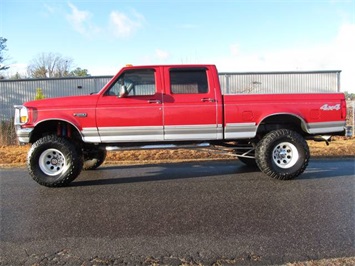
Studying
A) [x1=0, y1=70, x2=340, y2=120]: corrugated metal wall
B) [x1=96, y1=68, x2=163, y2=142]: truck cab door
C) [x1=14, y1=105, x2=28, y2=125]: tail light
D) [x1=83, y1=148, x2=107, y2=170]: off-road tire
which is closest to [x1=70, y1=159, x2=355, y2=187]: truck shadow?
[x1=83, y1=148, x2=107, y2=170]: off-road tire

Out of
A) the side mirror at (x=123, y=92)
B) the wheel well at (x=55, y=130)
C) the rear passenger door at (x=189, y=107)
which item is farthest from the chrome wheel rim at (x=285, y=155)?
the wheel well at (x=55, y=130)

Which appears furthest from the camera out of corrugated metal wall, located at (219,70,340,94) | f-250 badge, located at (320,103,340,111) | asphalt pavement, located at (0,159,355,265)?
corrugated metal wall, located at (219,70,340,94)

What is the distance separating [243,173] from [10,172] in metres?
5.27

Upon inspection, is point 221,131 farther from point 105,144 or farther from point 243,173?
point 105,144

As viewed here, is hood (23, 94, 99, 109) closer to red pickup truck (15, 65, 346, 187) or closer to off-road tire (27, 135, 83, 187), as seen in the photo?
red pickup truck (15, 65, 346, 187)

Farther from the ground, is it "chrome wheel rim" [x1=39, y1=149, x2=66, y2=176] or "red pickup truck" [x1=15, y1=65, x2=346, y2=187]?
"red pickup truck" [x1=15, y1=65, x2=346, y2=187]

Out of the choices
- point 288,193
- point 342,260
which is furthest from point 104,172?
point 342,260

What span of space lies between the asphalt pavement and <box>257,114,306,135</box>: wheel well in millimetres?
973

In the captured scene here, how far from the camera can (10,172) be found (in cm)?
768

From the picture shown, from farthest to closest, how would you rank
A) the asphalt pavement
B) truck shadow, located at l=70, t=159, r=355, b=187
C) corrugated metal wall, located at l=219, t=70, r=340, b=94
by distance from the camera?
corrugated metal wall, located at l=219, t=70, r=340, b=94
truck shadow, located at l=70, t=159, r=355, b=187
the asphalt pavement

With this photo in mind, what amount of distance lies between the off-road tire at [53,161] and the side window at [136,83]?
130 centimetres

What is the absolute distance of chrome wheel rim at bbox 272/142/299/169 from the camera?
6562mm

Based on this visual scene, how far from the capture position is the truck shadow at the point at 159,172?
6668 mm

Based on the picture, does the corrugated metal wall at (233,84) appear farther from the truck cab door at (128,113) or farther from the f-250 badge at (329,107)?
the truck cab door at (128,113)
